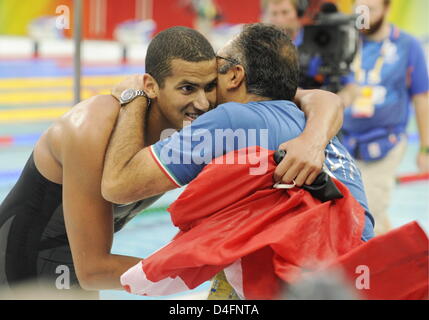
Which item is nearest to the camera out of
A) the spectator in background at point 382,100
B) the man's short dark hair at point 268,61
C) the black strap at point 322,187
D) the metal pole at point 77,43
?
the black strap at point 322,187

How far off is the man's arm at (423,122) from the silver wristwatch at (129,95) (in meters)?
2.93

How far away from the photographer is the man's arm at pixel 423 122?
4.68 meters

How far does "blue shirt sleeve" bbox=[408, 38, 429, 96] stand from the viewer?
15.2 feet

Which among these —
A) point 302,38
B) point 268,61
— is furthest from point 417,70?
point 268,61

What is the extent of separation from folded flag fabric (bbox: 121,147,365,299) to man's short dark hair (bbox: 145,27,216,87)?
48cm

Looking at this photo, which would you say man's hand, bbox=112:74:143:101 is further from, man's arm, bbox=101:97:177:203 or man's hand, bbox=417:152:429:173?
man's hand, bbox=417:152:429:173

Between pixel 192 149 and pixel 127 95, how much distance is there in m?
0.44

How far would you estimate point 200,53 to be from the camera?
2.21m

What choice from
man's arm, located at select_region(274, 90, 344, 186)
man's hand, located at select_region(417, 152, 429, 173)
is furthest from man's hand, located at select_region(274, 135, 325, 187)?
man's hand, located at select_region(417, 152, 429, 173)

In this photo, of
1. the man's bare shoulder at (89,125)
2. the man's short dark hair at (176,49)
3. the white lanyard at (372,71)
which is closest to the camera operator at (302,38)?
the white lanyard at (372,71)

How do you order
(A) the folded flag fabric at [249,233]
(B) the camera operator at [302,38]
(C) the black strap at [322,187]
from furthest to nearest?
(B) the camera operator at [302,38] < (C) the black strap at [322,187] < (A) the folded flag fabric at [249,233]

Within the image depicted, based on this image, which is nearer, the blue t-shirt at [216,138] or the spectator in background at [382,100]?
the blue t-shirt at [216,138]

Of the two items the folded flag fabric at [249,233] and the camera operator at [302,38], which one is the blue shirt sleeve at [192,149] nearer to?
the folded flag fabric at [249,233]
